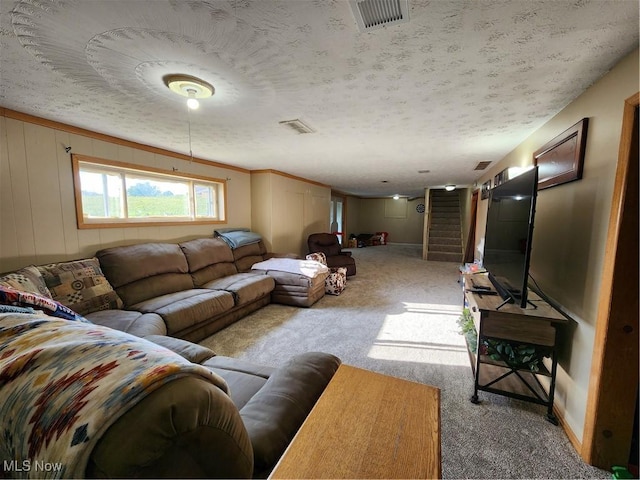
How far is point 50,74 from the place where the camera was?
5.07 feet

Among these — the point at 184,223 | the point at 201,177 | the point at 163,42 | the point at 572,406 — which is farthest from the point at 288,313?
the point at 163,42

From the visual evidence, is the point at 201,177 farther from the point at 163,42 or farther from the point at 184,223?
the point at 163,42

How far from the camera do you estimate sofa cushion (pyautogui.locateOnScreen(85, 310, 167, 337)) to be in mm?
1980

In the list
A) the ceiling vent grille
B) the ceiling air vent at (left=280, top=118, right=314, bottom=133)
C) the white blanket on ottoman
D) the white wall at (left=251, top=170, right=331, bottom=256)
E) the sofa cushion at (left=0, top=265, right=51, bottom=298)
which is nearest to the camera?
the sofa cushion at (left=0, top=265, right=51, bottom=298)

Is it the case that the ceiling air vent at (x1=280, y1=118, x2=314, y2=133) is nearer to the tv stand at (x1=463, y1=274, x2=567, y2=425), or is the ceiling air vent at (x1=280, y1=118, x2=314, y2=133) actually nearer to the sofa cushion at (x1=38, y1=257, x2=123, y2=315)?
the tv stand at (x1=463, y1=274, x2=567, y2=425)

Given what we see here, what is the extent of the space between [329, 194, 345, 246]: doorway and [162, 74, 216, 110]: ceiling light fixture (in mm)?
7456

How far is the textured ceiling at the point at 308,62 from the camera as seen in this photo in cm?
104

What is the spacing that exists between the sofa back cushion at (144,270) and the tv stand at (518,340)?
3.01 m

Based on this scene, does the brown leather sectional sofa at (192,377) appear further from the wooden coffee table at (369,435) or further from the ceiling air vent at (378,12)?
the ceiling air vent at (378,12)

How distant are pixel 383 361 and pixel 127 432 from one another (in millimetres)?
2193

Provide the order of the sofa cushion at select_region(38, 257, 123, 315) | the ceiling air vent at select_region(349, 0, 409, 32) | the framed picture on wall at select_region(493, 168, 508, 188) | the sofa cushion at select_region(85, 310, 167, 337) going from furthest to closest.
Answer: the framed picture on wall at select_region(493, 168, 508, 188) → the sofa cushion at select_region(38, 257, 123, 315) → the sofa cushion at select_region(85, 310, 167, 337) → the ceiling air vent at select_region(349, 0, 409, 32)

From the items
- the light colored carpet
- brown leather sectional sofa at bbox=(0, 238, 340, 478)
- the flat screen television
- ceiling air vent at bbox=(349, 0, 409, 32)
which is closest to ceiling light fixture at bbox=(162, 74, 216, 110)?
ceiling air vent at bbox=(349, 0, 409, 32)

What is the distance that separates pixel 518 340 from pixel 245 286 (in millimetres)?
2674

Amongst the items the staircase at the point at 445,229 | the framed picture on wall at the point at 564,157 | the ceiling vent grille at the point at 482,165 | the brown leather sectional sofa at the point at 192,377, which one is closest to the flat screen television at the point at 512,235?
the framed picture on wall at the point at 564,157
